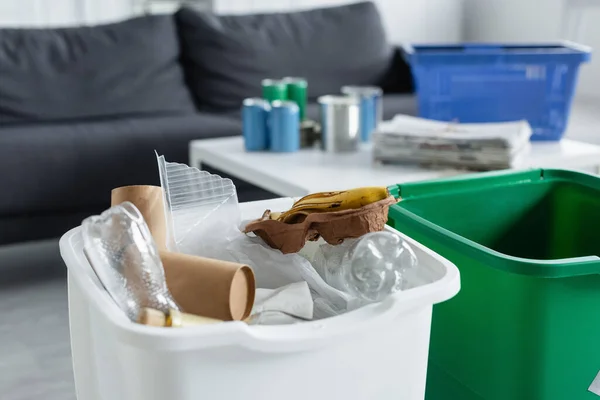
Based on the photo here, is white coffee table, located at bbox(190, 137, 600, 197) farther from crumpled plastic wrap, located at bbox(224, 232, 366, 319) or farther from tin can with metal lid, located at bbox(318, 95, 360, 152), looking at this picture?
crumpled plastic wrap, located at bbox(224, 232, 366, 319)

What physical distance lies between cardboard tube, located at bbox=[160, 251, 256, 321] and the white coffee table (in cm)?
82

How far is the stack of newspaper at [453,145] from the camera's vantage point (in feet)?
5.29

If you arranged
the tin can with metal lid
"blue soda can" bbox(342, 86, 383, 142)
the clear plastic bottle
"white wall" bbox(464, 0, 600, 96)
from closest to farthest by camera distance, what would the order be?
1. the clear plastic bottle
2. the tin can with metal lid
3. "blue soda can" bbox(342, 86, 383, 142)
4. "white wall" bbox(464, 0, 600, 96)

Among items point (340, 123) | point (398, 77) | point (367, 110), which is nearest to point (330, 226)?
point (340, 123)

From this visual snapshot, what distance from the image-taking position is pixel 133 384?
0.64 meters

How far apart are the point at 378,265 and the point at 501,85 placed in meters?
1.28

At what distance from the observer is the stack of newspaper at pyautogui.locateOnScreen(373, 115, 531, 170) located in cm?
161

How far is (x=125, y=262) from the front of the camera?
2.24 ft

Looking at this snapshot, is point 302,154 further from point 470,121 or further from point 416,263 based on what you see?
point 416,263

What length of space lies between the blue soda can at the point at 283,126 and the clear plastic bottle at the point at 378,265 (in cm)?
113

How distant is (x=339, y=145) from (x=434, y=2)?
2862mm

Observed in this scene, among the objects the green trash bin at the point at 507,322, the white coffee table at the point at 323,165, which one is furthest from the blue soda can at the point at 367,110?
the green trash bin at the point at 507,322

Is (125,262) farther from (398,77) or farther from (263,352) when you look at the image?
(398,77)

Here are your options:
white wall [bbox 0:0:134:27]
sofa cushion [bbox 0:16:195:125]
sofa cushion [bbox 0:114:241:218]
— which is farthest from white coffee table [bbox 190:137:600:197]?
white wall [bbox 0:0:134:27]
